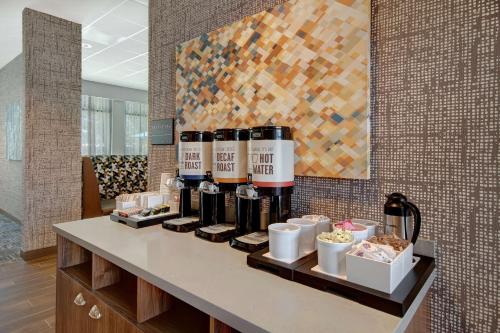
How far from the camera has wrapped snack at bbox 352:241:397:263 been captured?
689 millimetres

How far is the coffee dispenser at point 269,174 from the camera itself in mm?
1061

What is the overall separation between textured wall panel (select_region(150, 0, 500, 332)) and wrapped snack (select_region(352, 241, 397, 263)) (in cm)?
31

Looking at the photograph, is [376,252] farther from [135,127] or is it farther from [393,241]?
[135,127]

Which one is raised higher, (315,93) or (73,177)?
(315,93)

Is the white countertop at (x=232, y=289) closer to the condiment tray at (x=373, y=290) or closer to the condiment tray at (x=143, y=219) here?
the condiment tray at (x=373, y=290)

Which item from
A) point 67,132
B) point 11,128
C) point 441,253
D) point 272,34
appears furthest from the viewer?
point 11,128

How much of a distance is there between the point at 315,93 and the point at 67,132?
3235 mm

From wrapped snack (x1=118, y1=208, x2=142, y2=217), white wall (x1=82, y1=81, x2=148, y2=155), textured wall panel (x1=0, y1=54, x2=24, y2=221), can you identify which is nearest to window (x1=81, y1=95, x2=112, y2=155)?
white wall (x1=82, y1=81, x2=148, y2=155)

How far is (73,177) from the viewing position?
3416 mm

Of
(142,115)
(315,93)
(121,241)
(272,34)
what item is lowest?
(121,241)

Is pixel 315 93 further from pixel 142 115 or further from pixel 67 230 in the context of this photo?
pixel 142 115

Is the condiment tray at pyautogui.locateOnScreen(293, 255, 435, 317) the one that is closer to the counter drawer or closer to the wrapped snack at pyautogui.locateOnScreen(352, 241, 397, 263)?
the wrapped snack at pyautogui.locateOnScreen(352, 241, 397, 263)

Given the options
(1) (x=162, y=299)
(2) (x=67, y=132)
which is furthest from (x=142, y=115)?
(1) (x=162, y=299)

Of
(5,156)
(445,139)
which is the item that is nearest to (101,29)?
(5,156)
